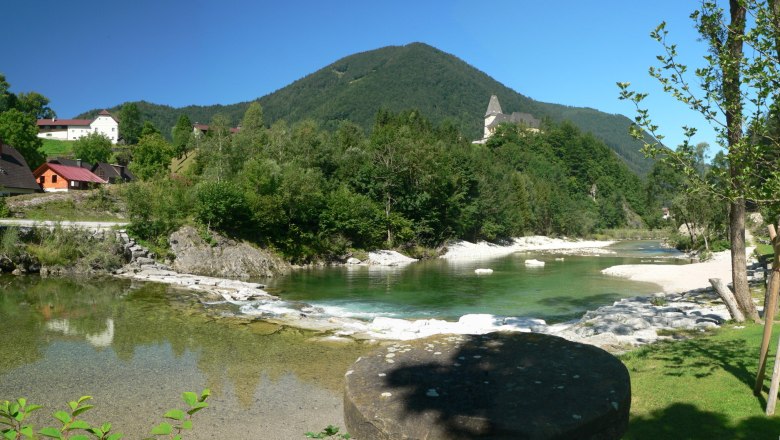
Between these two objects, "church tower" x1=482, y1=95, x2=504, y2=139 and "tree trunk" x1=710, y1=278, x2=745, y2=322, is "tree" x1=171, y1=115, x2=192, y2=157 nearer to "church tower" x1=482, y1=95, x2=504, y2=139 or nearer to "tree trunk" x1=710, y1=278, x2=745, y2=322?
"tree trunk" x1=710, y1=278, x2=745, y2=322

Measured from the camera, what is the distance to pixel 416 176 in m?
57.9

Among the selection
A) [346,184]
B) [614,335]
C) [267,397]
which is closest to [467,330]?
[614,335]

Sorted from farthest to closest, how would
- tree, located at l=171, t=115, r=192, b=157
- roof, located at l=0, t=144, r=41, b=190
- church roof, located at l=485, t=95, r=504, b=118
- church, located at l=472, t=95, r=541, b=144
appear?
church roof, located at l=485, t=95, r=504, b=118
church, located at l=472, t=95, r=541, b=144
tree, located at l=171, t=115, r=192, b=157
roof, located at l=0, t=144, r=41, b=190

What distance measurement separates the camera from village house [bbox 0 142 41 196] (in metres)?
44.2

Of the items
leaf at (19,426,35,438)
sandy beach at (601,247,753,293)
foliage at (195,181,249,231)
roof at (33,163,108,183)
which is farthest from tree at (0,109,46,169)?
leaf at (19,426,35,438)

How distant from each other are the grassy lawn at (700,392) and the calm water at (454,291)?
31.8 ft

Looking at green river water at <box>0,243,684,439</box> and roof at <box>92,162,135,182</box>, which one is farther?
roof at <box>92,162,135,182</box>

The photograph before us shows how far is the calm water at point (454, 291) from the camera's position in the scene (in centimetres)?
2188

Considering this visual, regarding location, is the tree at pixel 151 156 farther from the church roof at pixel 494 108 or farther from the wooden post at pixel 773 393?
the church roof at pixel 494 108

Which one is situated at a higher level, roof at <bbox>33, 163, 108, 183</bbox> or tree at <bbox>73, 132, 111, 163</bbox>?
tree at <bbox>73, 132, 111, 163</bbox>

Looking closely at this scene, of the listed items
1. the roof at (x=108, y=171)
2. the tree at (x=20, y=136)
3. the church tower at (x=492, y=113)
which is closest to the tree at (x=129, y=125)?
the roof at (x=108, y=171)

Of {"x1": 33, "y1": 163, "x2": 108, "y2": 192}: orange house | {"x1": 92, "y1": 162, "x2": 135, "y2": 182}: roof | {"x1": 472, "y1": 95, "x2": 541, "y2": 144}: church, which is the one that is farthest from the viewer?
{"x1": 472, "y1": 95, "x2": 541, "y2": 144}: church

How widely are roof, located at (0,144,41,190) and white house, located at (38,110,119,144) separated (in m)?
84.5

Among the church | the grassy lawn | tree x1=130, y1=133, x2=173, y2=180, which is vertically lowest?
the grassy lawn
